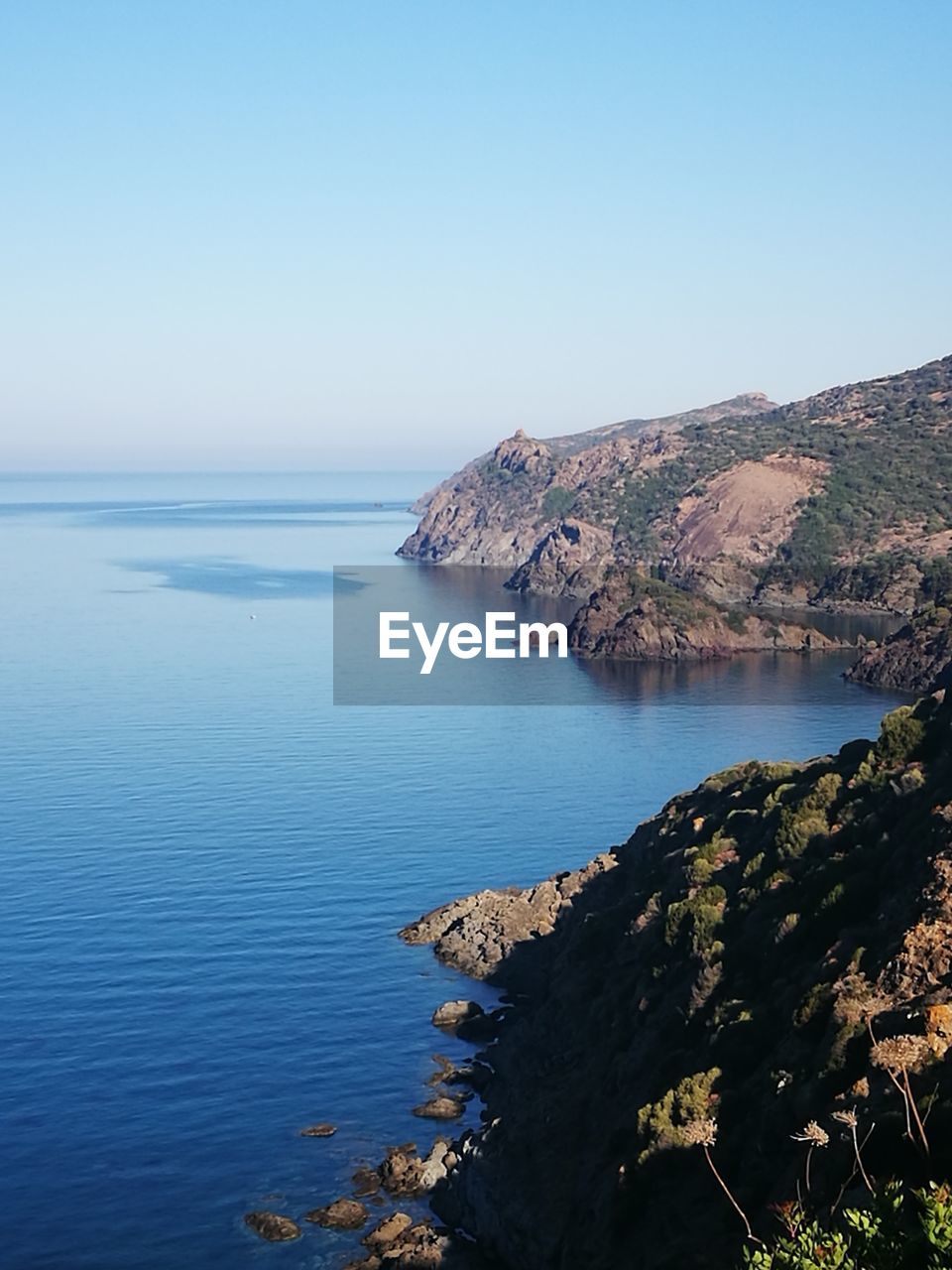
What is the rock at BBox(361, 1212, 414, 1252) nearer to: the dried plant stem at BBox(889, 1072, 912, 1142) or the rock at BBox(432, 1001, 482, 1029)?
the rock at BBox(432, 1001, 482, 1029)

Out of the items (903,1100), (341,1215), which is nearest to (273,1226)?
(341,1215)

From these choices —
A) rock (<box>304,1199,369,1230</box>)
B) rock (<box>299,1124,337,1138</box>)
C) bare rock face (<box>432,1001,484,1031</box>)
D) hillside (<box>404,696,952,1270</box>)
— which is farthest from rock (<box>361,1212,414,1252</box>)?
bare rock face (<box>432,1001,484,1031</box>)

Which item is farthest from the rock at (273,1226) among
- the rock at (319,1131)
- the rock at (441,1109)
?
the rock at (441,1109)

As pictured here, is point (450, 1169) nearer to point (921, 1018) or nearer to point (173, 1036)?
point (173, 1036)

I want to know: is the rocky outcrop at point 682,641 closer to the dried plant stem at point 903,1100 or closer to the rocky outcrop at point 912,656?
the rocky outcrop at point 912,656

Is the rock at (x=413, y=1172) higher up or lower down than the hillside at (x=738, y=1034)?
lower down

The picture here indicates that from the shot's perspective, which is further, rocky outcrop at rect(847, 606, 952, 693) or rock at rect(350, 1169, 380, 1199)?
rocky outcrop at rect(847, 606, 952, 693)
